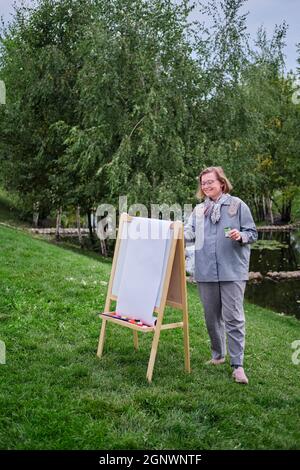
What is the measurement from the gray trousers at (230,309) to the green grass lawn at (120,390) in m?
0.35

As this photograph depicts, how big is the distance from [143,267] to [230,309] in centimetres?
101

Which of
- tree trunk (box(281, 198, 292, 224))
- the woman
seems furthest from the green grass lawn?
tree trunk (box(281, 198, 292, 224))

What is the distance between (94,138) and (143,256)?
37.6ft

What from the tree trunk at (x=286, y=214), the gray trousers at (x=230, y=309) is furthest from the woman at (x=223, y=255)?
the tree trunk at (x=286, y=214)

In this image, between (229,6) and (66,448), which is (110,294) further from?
(229,6)

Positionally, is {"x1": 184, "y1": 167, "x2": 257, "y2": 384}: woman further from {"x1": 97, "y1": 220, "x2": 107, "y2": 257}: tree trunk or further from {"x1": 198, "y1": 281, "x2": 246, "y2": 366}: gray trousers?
{"x1": 97, "y1": 220, "x2": 107, "y2": 257}: tree trunk

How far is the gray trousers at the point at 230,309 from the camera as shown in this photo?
5.07 meters

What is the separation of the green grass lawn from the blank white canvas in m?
0.67

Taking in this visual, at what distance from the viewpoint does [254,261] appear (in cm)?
2350

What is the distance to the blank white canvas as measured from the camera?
5.01 metres

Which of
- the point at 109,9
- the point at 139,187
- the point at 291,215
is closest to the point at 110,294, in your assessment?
the point at 139,187

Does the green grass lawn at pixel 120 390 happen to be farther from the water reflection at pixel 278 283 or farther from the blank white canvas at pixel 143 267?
the water reflection at pixel 278 283

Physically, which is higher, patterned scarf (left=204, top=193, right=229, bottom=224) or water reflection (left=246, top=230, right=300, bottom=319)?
patterned scarf (left=204, top=193, right=229, bottom=224)

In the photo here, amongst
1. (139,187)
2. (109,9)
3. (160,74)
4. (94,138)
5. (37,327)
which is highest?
(109,9)
